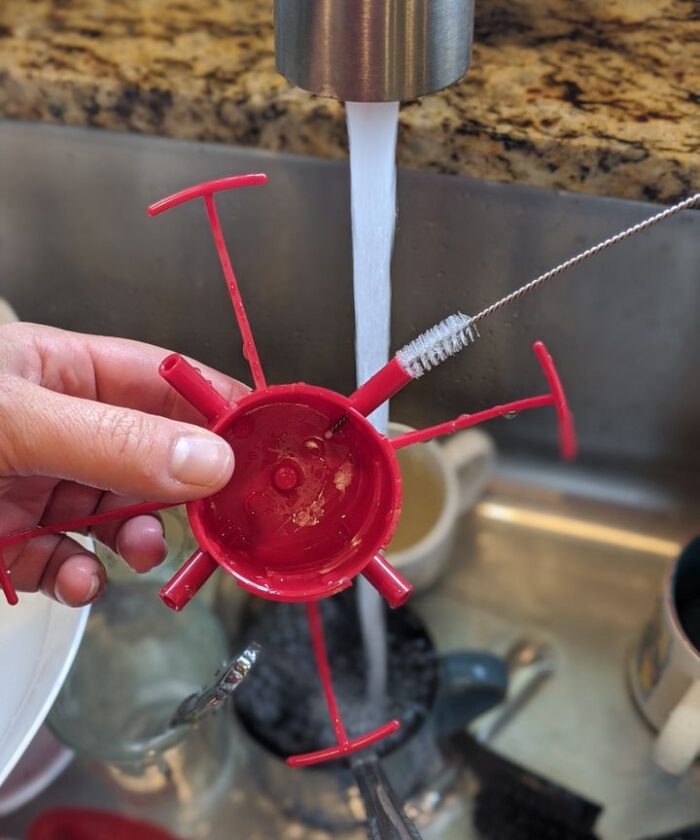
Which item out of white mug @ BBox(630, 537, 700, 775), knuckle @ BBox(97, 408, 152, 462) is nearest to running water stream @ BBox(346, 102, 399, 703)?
knuckle @ BBox(97, 408, 152, 462)

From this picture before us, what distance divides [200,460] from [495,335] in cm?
23

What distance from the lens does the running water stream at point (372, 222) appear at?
0.42 metres

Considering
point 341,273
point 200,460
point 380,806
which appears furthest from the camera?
point 341,273

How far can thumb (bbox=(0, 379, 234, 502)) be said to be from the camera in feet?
1.14

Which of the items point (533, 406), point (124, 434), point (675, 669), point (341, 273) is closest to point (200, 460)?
point (124, 434)

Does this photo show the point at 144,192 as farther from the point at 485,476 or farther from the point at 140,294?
the point at 485,476

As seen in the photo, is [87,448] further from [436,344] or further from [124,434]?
[436,344]

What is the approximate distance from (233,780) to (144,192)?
1.41 ft

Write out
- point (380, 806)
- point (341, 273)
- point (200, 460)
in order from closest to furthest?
point (200, 460), point (380, 806), point (341, 273)

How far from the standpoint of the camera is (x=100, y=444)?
356 millimetres

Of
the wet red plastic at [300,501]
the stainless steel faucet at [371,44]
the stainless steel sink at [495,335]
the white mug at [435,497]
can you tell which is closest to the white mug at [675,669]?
the stainless steel sink at [495,335]

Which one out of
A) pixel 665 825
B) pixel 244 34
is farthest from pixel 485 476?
pixel 244 34

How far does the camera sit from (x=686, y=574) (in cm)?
58

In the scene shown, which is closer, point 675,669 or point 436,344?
point 436,344
